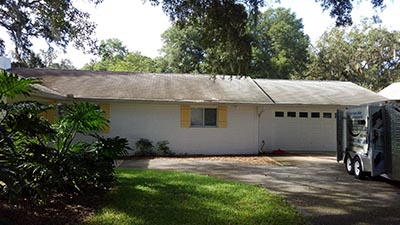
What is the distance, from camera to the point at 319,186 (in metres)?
9.30

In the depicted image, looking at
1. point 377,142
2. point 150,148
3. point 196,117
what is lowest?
point 150,148

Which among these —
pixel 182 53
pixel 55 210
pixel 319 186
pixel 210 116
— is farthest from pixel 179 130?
pixel 182 53

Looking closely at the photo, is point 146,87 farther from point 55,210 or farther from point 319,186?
point 55,210

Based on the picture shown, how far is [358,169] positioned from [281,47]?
25.1 m

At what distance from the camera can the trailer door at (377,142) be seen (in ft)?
31.9

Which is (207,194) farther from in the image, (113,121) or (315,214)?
(113,121)

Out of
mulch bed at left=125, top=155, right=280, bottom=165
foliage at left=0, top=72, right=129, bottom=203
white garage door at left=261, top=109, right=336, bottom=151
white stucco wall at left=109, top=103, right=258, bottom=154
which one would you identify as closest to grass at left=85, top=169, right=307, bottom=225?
foliage at left=0, top=72, right=129, bottom=203

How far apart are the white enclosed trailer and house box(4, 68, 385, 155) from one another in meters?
6.35

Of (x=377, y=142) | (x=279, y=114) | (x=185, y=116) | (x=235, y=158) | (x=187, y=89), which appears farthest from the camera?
(x=279, y=114)

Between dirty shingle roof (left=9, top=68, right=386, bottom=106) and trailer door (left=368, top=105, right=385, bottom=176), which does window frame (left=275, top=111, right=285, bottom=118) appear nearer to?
dirty shingle roof (left=9, top=68, right=386, bottom=106)

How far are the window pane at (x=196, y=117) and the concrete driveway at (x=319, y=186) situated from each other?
2.73 m

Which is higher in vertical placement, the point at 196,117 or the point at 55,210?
the point at 196,117

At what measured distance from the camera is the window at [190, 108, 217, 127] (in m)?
17.1

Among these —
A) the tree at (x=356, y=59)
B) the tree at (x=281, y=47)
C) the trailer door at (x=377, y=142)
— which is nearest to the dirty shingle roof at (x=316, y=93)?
the trailer door at (x=377, y=142)
